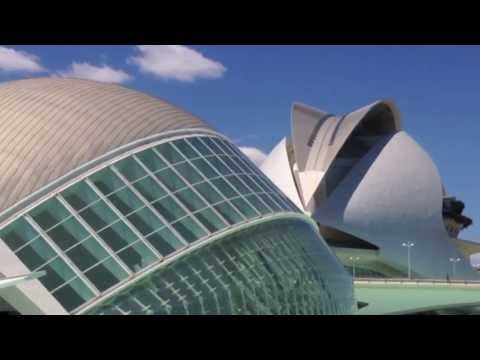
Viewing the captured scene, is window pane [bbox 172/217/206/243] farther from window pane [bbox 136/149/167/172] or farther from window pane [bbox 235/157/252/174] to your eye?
window pane [bbox 235/157/252/174]

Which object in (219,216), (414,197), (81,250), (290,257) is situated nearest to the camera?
(81,250)

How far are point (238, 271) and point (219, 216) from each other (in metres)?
1.33

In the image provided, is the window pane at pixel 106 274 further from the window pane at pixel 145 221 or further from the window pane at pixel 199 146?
the window pane at pixel 199 146

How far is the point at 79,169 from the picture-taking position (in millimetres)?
12641

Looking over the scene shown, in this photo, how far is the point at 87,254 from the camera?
1118cm

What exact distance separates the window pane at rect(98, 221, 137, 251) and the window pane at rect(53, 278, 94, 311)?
1011mm

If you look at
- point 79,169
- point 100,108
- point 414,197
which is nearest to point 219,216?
point 79,169

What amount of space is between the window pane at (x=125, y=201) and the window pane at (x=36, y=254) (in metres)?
1.67

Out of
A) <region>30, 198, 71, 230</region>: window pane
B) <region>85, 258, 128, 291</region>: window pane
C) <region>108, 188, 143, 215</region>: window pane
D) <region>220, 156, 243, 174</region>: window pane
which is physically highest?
<region>220, 156, 243, 174</region>: window pane

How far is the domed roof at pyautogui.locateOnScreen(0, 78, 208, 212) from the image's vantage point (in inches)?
495

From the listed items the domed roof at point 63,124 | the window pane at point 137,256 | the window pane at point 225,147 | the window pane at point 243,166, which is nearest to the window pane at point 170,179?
the domed roof at point 63,124

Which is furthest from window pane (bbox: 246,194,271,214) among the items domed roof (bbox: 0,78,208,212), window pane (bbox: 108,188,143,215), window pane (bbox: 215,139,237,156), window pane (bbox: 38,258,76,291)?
window pane (bbox: 38,258,76,291)
